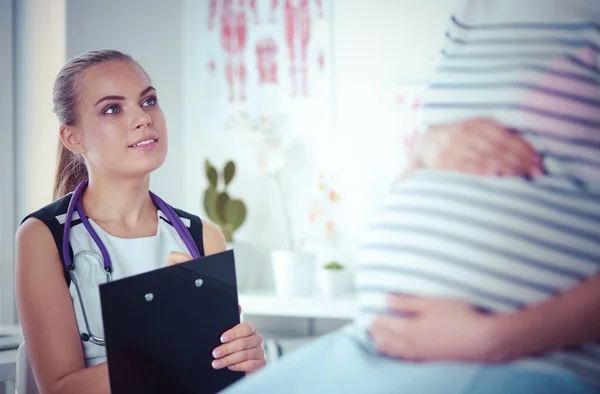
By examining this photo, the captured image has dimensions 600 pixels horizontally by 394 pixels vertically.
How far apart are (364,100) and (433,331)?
1.91 m

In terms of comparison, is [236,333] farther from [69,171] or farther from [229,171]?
[229,171]

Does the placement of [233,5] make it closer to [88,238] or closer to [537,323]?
[88,238]

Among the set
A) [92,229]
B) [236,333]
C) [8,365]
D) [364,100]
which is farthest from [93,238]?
[364,100]

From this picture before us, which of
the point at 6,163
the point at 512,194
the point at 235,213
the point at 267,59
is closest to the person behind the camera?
the point at 512,194

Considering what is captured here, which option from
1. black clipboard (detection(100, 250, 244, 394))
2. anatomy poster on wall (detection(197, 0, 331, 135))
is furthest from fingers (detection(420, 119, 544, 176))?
anatomy poster on wall (detection(197, 0, 331, 135))

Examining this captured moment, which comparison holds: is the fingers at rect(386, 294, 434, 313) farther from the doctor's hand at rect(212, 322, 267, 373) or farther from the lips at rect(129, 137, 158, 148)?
the lips at rect(129, 137, 158, 148)

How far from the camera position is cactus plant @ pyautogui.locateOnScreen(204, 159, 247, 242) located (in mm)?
2199

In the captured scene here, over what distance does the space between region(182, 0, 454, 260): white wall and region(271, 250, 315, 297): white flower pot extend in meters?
0.19

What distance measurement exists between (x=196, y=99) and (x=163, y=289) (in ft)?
6.54

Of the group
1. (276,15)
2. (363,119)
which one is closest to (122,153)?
(363,119)

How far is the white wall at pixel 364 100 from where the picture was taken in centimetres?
215

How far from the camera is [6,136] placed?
1.88 metres

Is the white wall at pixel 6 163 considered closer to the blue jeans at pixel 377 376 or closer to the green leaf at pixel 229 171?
the green leaf at pixel 229 171

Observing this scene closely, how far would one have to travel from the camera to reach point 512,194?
1.14 ft
